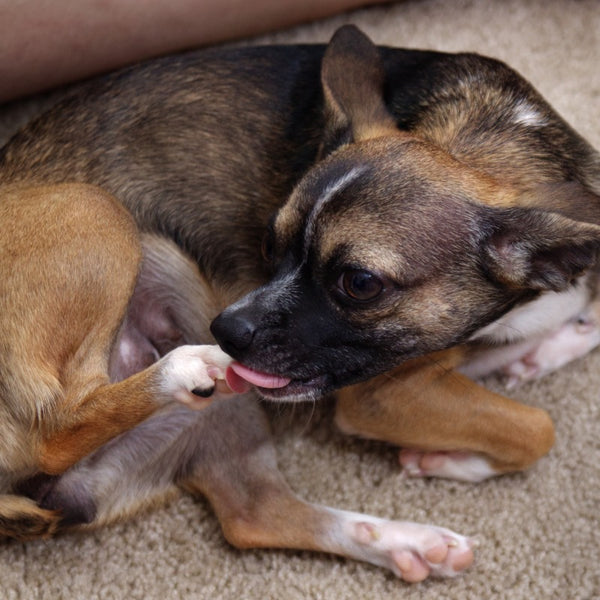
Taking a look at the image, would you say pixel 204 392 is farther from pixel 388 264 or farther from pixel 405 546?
pixel 405 546

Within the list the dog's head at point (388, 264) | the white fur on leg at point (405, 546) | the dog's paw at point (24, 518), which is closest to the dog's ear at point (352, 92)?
the dog's head at point (388, 264)

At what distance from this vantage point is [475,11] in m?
4.18

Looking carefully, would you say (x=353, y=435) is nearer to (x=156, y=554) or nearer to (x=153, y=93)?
(x=156, y=554)

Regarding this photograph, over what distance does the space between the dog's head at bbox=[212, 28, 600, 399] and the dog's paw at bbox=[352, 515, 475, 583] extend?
66 cm

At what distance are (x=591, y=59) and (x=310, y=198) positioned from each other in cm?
210

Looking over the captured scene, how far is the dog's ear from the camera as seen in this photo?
2846 mm

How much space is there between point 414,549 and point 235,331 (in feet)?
3.42

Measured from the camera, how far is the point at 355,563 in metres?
3.09

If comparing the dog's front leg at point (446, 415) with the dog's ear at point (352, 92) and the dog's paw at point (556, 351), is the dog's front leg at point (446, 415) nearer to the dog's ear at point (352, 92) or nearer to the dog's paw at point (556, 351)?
the dog's paw at point (556, 351)

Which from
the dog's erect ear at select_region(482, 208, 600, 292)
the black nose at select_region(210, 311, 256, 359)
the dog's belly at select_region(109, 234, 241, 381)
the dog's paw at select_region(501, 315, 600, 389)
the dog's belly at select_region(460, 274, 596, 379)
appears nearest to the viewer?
the dog's erect ear at select_region(482, 208, 600, 292)

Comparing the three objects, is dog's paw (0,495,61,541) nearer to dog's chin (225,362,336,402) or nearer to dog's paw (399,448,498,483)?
dog's chin (225,362,336,402)

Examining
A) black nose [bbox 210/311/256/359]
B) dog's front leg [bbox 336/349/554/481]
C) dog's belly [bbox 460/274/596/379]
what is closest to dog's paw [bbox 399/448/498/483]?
dog's front leg [bbox 336/349/554/481]

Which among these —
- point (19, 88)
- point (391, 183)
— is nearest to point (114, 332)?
point (391, 183)

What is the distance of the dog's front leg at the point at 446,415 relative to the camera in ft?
9.85
